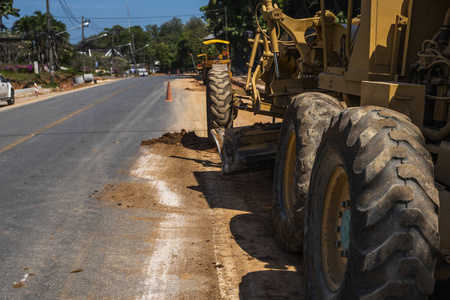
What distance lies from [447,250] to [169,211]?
425 cm

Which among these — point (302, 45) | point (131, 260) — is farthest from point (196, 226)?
point (302, 45)

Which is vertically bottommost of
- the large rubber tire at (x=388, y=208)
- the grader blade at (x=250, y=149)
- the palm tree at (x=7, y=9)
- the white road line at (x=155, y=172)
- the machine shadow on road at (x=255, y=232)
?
the white road line at (x=155, y=172)

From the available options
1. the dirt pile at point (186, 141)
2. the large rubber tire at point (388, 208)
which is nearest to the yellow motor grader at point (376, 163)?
the large rubber tire at point (388, 208)

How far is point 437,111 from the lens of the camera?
3.65m

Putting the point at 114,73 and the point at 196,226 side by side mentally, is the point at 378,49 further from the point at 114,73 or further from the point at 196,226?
the point at 114,73

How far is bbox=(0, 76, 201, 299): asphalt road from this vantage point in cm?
448

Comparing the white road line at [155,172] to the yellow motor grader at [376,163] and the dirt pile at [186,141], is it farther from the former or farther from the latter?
the yellow motor grader at [376,163]

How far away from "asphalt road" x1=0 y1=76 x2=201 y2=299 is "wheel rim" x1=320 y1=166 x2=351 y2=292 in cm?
168

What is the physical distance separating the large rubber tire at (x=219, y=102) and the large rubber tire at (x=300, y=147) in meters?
5.38

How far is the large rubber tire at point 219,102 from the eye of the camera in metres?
10.6

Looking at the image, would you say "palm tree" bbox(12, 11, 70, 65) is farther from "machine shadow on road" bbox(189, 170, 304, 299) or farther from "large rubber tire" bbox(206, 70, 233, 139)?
"machine shadow on road" bbox(189, 170, 304, 299)

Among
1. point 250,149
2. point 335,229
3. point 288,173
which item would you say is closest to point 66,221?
point 250,149

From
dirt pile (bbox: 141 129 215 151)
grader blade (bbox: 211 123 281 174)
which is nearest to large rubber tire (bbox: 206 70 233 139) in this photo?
dirt pile (bbox: 141 129 215 151)

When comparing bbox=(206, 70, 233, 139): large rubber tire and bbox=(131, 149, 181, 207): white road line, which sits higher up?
bbox=(206, 70, 233, 139): large rubber tire
